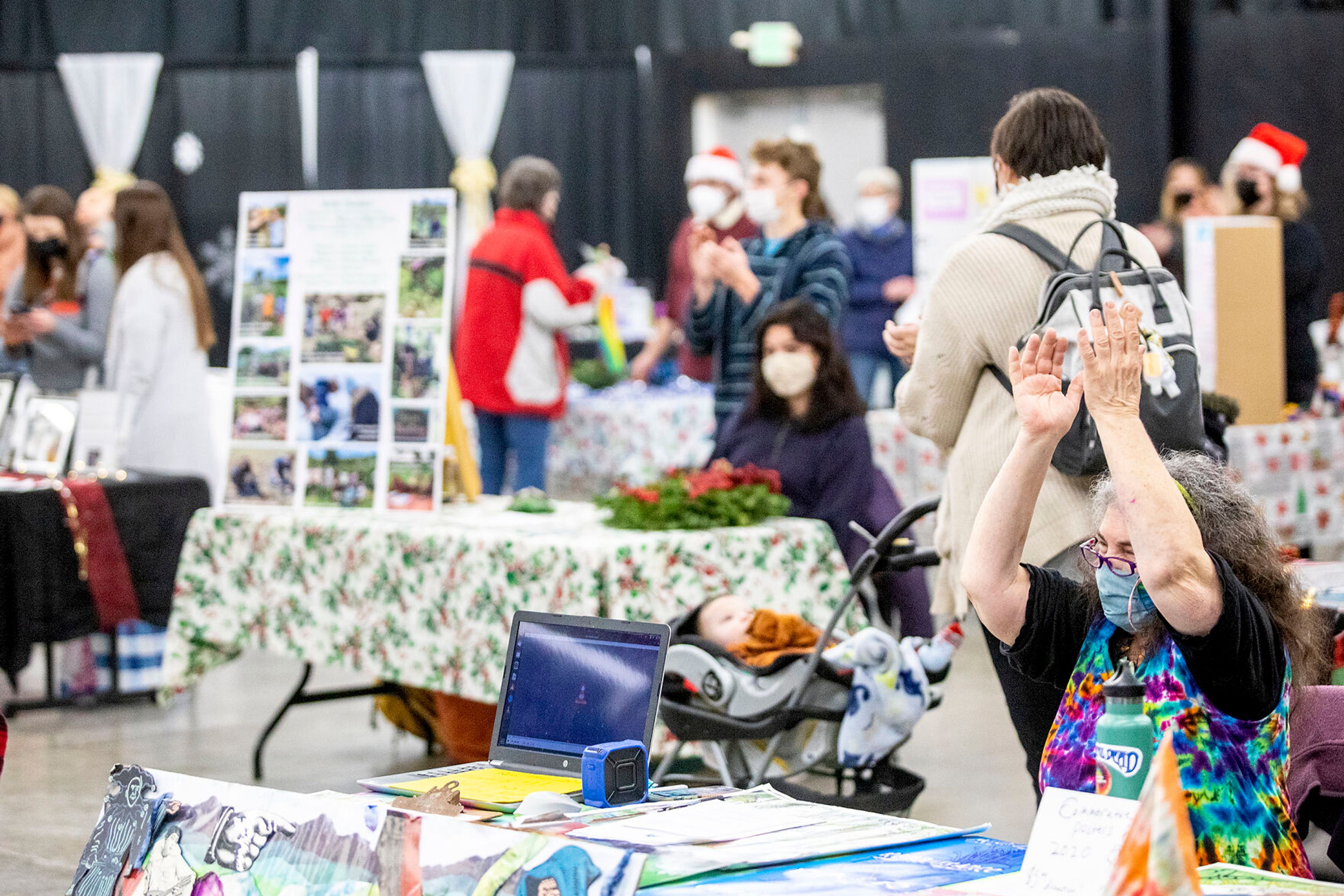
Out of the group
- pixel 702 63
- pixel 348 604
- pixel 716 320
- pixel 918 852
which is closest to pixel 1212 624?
pixel 918 852

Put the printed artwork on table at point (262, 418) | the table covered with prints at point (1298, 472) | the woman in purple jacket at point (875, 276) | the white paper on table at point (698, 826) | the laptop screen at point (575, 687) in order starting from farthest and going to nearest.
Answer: the woman in purple jacket at point (875, 276), the table covered with prints at point (1298, 472), the printed artwork on table at point (262, 418), the laptop screen at point (575, 687), the white paper on table at point (698, 826)

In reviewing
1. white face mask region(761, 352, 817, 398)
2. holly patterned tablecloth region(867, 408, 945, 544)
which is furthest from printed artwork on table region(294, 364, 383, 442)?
holly patterned tablecloth region(867, 408, 945, 544)

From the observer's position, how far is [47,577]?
522cm

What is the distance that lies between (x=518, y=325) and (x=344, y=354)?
164cm

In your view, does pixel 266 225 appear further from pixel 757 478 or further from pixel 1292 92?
pixel 1292 92

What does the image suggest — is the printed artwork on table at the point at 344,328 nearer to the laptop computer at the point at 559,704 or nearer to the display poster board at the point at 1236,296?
the laptop computer at the point at 559,704

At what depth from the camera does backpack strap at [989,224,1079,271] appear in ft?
9.63

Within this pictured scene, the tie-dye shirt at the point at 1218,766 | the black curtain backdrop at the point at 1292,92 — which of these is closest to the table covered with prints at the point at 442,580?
the tie-dye shirt at the point at 1218,766

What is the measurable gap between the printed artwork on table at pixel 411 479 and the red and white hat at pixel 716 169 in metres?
2.22

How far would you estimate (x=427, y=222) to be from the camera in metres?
4.61

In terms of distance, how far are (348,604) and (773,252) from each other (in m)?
1.72

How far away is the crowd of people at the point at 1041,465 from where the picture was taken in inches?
76.6

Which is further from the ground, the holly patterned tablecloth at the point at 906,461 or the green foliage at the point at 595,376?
the green foliage at the point at 595,376

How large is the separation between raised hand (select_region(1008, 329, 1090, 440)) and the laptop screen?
542 millimetres
